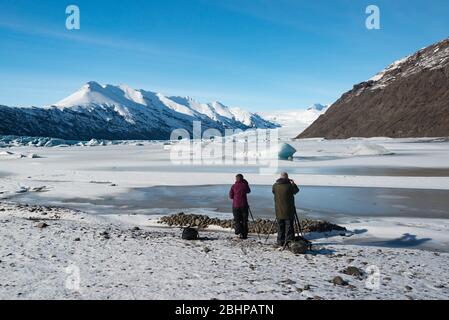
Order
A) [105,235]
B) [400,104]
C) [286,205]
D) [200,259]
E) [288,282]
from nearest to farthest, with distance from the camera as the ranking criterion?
[288,282] → [200,259] → [286,205] → [105,235] → [400,104]

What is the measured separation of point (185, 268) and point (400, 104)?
417 ft

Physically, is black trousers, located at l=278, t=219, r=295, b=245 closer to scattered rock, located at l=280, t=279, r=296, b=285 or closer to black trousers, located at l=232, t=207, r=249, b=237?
black trousers, located at l=232, t=207, r=249, b=237

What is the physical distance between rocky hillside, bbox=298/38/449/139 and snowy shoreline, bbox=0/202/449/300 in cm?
9989

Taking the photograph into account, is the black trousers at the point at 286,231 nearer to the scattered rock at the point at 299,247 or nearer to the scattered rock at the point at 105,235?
the scattered rock at the point at 299,247

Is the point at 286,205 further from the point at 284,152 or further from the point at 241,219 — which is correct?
the point at 284,152

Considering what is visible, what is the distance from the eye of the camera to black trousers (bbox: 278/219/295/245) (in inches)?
441

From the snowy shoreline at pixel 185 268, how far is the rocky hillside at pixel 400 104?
328 feet

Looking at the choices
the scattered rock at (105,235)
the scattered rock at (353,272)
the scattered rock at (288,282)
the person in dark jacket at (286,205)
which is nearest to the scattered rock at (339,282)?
the scattered rock at (353,272)

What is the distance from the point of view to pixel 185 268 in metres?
8.99

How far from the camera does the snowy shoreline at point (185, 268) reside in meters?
7.53

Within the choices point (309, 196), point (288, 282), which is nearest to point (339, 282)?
point (288, 282)
